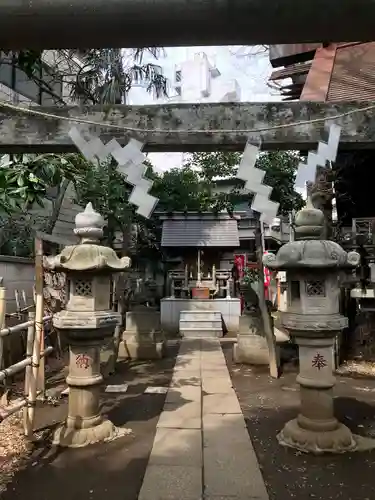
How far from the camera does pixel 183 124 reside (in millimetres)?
3916

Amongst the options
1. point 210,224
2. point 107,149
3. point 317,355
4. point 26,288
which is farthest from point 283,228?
point 107,149

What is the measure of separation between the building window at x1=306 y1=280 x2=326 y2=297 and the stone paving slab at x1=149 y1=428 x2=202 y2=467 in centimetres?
207

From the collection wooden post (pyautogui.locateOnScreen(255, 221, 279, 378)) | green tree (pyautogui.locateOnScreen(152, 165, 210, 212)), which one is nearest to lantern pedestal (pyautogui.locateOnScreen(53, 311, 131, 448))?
wooden post (pyautogui.locateOnScreen(255, 221, 279, 378))

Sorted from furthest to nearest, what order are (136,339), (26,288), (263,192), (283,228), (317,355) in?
(283,228) < (136,339) < (26,288) < (317,355) < (263,192)

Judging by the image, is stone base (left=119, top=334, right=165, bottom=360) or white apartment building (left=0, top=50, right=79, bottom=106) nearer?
stone base (left=119, top=334, right=165, bottom=360)

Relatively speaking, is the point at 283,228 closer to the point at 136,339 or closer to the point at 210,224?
the point at 210,224

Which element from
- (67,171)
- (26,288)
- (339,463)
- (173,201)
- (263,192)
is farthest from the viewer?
(173,201)

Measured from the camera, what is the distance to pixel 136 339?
9812 millimetres

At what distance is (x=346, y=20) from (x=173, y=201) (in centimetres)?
1900

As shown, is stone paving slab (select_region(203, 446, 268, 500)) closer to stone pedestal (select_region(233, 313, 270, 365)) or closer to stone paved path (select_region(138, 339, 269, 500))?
stone paved path (select_region(138, 339, 269, 500))

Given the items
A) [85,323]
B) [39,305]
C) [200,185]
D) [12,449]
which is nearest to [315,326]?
[85,323]

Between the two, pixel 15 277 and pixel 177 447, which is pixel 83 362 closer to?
pixel 177 447

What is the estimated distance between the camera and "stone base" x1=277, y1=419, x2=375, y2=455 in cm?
442

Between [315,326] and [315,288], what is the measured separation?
47 cm
